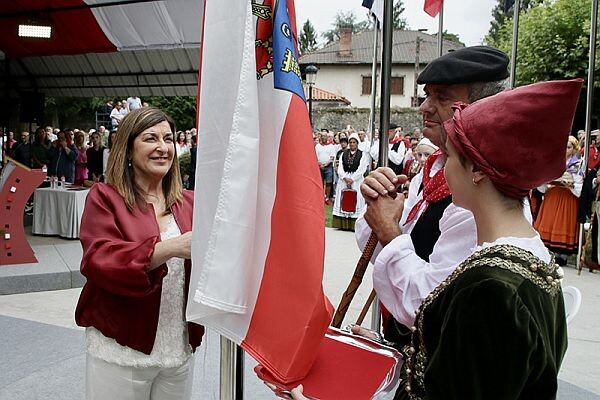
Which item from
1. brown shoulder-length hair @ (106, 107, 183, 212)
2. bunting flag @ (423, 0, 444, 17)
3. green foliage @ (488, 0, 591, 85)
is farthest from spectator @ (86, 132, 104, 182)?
green foliage @ (488, 0, 591, 85)

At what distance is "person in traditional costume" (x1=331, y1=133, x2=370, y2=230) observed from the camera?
1247 cm

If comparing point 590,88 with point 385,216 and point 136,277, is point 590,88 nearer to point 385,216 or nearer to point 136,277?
point 385,216

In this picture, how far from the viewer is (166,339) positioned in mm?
2230

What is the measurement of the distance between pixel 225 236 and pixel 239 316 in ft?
0.75

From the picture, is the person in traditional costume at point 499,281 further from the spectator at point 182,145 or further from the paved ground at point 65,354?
the spectator at point 182,145

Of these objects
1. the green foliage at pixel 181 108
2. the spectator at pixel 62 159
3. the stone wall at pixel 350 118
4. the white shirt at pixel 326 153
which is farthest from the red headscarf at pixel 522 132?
the stone wall at pixel 350 118

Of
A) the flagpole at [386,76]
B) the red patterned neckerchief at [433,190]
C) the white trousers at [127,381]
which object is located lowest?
the white trousers at [127,381]

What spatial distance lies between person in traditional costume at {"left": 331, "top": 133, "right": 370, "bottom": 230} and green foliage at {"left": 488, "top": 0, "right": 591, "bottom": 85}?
46.8ft

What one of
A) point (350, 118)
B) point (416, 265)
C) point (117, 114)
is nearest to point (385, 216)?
point (416, 265)

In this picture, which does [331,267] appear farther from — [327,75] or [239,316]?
[327,75]

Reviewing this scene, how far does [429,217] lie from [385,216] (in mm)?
231

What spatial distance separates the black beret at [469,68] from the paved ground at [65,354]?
1588 mm

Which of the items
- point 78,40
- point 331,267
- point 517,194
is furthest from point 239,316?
point 78,40

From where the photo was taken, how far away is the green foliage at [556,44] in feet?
78.5
